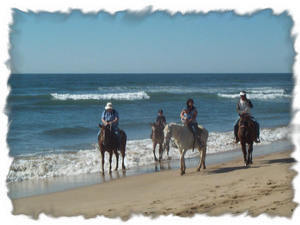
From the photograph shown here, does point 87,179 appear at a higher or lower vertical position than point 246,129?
lower

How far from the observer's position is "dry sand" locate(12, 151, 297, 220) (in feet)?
22.5

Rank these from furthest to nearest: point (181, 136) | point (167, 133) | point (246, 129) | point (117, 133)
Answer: point (117, 133) < point (246, 129) < point (181, 136) < point (167, 133)

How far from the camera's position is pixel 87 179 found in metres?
11.3

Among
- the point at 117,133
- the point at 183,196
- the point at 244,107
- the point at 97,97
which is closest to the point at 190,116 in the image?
the point at 244,107

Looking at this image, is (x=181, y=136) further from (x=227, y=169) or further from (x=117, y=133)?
(x=117, y=133)

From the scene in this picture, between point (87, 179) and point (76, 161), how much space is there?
6.95ft

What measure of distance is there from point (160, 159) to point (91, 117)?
14.5m

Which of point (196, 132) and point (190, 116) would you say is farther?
point (196, 132)

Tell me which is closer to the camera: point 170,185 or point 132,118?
point 170,185

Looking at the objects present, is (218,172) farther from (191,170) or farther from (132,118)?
(132,118)

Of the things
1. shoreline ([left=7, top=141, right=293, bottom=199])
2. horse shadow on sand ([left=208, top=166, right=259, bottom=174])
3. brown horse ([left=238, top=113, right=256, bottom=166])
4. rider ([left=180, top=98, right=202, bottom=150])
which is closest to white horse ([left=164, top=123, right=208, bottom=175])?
rider ([left=180, top=98, right=202, bottom=150])

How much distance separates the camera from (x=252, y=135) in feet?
38.5

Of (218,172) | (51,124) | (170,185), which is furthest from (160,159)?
(51,124)

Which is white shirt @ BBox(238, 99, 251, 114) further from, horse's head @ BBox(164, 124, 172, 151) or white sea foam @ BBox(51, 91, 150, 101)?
white sea foam @ BBox(51, 91, 150, 101)
